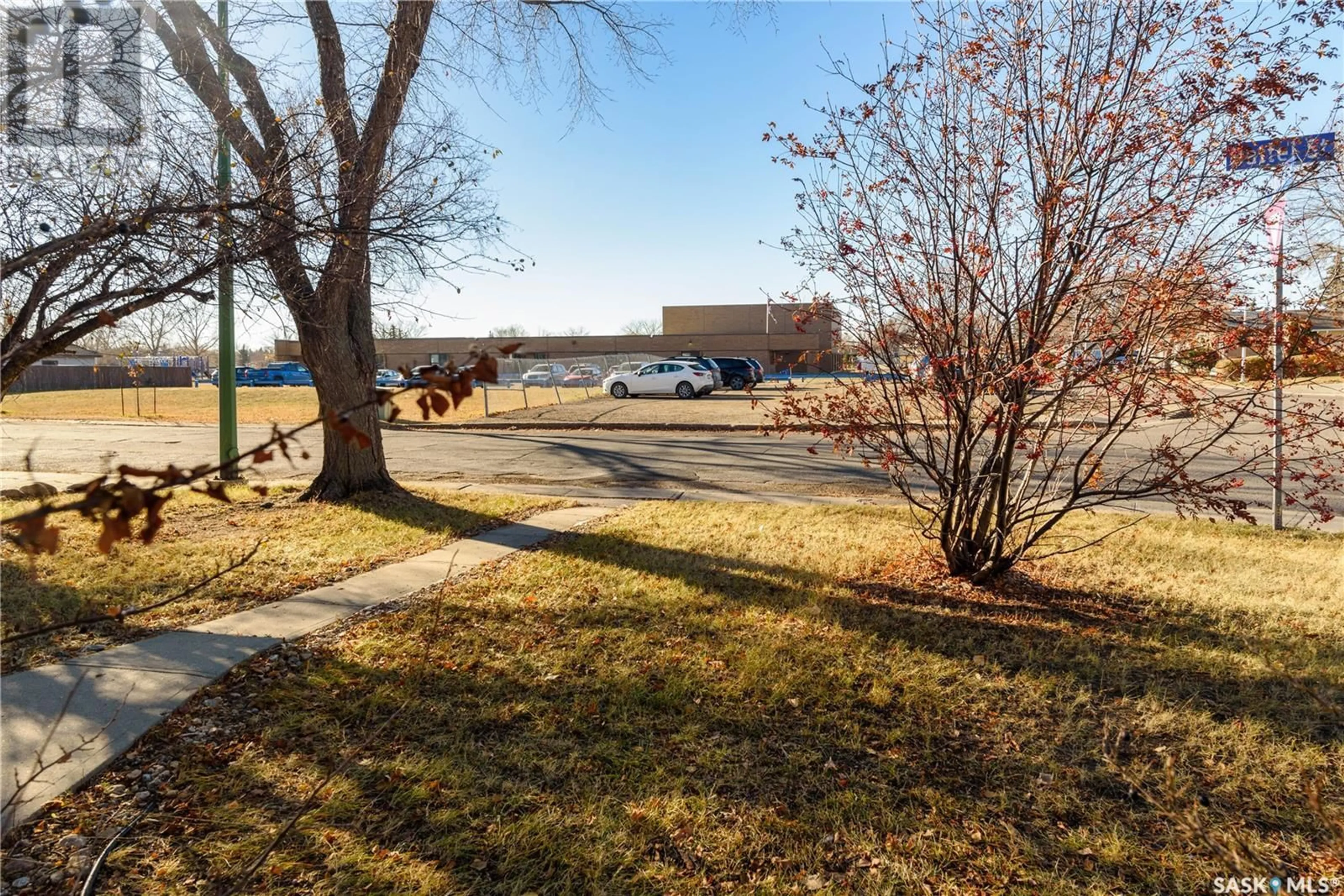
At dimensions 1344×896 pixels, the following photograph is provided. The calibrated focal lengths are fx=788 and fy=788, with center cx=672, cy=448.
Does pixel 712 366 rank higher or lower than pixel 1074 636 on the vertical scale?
higher

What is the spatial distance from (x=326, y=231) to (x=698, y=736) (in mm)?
3145

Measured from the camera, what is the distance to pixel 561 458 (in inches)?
564

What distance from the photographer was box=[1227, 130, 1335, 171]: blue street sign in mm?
4621

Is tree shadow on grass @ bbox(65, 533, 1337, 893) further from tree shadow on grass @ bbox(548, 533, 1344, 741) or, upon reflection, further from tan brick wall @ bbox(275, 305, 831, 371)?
tan brick wall @ bbox(275, 305, 831, 371)

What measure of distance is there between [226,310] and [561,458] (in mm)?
5925

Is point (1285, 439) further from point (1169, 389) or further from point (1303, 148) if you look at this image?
point (1303, 148)

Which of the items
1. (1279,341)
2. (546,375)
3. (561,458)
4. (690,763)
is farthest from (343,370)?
(546,375)

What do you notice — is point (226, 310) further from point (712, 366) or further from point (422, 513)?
point (712, 366)

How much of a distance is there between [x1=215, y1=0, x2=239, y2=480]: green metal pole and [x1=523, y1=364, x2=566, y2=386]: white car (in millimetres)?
29963

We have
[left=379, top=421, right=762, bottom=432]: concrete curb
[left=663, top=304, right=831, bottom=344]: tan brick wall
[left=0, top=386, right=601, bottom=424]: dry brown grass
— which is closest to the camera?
A: [left=379, top=421, right=762, bottom=432]: concrete curb

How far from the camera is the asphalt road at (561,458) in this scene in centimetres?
1144

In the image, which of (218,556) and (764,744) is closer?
(764,744)

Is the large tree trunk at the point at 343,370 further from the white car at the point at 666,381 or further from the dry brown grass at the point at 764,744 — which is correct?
the white car at the point at 666,381

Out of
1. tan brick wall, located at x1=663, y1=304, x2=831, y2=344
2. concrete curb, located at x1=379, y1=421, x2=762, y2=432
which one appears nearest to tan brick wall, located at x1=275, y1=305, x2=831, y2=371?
tan brick wall, located at x1=663, y1=304, x2=831, y2=344
